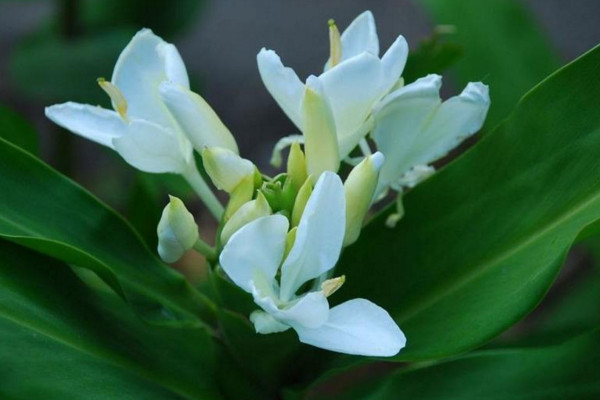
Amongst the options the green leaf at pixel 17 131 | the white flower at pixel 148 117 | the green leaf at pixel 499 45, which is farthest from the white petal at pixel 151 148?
the green leaf at pixel 499 45

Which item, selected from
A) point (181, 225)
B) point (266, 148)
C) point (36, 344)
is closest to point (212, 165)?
point (181, 225)

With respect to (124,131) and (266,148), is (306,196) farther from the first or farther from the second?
(266,148)

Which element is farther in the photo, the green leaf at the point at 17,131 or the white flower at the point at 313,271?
the green leaf at the point at 17,131

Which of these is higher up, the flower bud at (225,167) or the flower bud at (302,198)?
the flower bud at (225,167)

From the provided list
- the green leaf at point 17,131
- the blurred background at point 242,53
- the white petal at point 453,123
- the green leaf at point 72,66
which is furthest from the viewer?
the green leaf at point 72,66

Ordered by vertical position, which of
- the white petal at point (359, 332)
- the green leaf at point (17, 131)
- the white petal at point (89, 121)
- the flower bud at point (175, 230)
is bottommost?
the white petal at point (359, 332)

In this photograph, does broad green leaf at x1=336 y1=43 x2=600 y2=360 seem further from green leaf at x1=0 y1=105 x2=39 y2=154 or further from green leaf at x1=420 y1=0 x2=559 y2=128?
green leaf at x1=420 y1=0 x2=559 y2=128

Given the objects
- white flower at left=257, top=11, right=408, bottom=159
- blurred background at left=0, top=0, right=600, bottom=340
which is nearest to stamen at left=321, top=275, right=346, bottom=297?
white flower at left=257, top=11, right=408, bottom=159

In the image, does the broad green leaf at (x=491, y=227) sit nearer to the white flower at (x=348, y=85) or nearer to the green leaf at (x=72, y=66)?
the white flower at (x=348, y=85)
